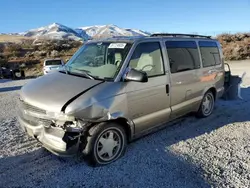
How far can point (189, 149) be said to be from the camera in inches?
178

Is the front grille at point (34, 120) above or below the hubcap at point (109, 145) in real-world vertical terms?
above

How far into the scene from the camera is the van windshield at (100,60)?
4.16 meters

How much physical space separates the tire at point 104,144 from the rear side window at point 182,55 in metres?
1.74

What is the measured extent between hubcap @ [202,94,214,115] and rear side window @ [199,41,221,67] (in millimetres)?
850

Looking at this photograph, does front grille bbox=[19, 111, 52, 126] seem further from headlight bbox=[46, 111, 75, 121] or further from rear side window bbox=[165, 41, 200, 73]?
rear side window bbox=[165, 41, 200, 73]

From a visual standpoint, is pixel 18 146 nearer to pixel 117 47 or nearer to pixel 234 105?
pixel 117 47

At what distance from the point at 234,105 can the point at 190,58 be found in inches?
111

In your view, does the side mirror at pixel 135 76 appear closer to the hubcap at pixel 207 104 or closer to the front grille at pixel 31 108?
the front grille at pixel 31 108

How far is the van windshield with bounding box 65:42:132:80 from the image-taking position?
13.7 feet

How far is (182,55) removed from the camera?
5254 mm

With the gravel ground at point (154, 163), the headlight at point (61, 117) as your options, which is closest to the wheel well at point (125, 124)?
the gravel ground at point (154, 163)

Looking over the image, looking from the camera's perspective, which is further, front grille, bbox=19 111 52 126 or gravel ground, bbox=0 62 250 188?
front grille, bbox=19 111 52 126

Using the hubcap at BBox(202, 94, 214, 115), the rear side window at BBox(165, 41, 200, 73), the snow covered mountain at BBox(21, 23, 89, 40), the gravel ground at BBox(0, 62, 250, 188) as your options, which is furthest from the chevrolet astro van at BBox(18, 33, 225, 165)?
the snow covered mountain at BBox(21, 23, 89, 40)

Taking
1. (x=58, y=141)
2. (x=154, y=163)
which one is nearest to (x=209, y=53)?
(x=154, y=163)
